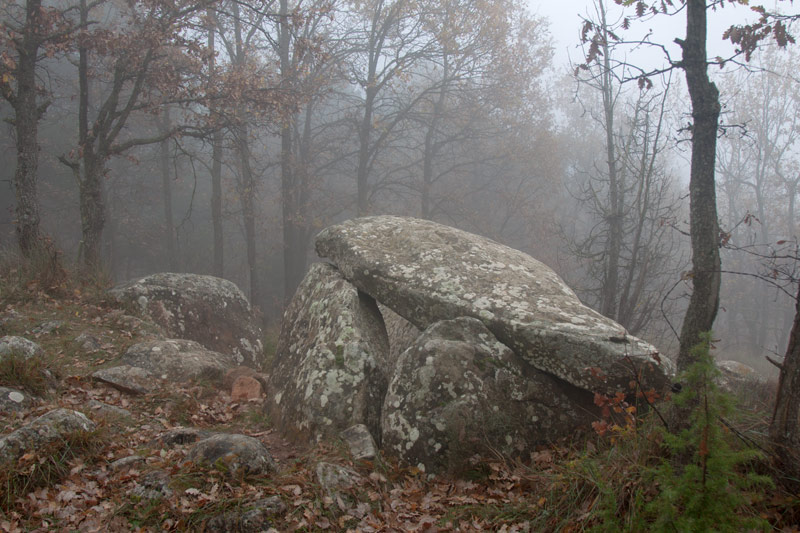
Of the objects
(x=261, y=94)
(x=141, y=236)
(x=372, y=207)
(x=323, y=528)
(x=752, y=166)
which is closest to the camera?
(x=323, y=528)

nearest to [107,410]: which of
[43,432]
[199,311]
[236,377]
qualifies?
[43,432]

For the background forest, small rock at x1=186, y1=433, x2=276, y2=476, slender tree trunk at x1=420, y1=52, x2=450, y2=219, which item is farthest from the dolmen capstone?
slender tree trunk at x1=420, y1=52, x2=450, y2=219

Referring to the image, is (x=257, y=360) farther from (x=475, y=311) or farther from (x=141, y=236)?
(x=141, y=236)

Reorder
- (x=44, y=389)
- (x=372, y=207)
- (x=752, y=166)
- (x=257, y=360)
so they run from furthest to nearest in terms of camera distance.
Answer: (x=752, y=166) → (x=372, y=207) → (x=257, y=360) → (x=44, y=389)

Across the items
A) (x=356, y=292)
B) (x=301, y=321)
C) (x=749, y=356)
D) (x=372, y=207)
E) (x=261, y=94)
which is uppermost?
(x=261, y=94)

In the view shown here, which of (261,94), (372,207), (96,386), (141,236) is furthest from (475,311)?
(141,236)

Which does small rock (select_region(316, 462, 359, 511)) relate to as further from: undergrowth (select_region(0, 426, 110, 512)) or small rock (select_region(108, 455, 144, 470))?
undergrowth (select_region(0, 426, 110, 512))

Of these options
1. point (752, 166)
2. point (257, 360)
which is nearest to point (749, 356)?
point (752, 166)

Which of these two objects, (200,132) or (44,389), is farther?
(200,132)

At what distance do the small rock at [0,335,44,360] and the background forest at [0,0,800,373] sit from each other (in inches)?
199

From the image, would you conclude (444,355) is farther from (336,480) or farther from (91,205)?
(91,205)

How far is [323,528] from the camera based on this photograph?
368 cm

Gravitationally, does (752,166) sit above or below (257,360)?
above

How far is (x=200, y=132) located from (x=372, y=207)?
854 centimetres
